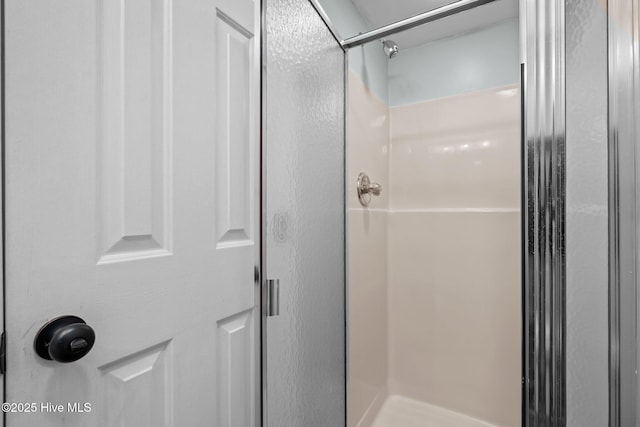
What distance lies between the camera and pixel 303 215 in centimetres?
98

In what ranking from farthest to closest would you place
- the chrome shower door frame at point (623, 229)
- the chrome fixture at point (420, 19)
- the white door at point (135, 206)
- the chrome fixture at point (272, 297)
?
the chrome fixture at point (420, 19) < the chrome fixture at point (272, 297) < the chrome shower door frame at point (623, 229) < the white door at point (135, 206)

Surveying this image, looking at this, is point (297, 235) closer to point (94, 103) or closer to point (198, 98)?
point (198, 98)

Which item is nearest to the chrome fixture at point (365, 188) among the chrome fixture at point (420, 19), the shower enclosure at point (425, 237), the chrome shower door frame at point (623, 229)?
the shower enclosure at point (425, 237)

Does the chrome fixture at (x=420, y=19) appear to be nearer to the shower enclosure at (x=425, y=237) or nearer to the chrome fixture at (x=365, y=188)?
the shower enclosure at (x=425, y=237)

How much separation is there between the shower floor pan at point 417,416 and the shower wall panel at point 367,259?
0.06 metres

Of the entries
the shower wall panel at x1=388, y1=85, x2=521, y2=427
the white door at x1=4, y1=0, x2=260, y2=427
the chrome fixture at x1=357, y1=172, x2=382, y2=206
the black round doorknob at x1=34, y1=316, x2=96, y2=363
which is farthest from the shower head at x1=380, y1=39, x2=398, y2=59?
the black round doorknob at x1=34, y1=316, x2=96, y2=363

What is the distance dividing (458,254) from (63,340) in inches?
63.5

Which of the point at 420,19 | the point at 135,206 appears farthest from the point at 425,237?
the point at 135,206

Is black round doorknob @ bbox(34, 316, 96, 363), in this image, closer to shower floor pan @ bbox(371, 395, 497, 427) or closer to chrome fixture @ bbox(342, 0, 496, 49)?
chrome fixture @ bbox(342, 0, 496, 49)

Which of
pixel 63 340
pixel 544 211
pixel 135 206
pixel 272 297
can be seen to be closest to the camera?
pixel 63 340

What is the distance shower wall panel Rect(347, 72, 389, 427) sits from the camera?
1371 mm

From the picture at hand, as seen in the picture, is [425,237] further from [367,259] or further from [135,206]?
[135,206]

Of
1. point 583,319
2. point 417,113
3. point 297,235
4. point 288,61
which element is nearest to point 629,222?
point 583,319

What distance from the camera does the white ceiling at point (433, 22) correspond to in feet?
4.77
